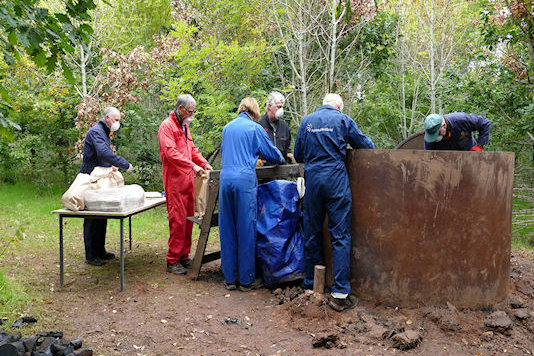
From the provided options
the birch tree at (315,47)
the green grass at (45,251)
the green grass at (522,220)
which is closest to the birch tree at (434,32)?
the birch tree at (315,47)

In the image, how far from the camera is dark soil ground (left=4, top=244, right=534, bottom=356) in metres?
3.48

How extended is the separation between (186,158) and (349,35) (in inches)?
208

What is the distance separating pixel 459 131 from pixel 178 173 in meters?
3.02

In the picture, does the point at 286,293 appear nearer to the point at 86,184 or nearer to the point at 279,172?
the point at 279,172

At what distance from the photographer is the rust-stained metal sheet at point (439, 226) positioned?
383cm

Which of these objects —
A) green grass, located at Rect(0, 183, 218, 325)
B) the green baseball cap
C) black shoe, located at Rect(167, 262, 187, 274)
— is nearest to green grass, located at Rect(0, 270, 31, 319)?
green grass, located at Rect(0, 183, 218, 325)

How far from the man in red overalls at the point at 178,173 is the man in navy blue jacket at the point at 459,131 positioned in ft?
8.16

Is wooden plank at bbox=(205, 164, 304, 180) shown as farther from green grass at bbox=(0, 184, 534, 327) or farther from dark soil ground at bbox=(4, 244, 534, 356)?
green grass at bbox=(0, 184, 534, 327)

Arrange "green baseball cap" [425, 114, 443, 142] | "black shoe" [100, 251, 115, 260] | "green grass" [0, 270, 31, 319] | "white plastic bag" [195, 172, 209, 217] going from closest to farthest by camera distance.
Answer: "green grass" [0, 270, 31, 319], "green baseball cap" [425, 114, 443, 142], "white plastic bag" [195, 172, 209, 217], "black shoe" [100, 251, 115, 260]

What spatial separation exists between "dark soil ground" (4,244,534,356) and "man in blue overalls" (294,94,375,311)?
0.32 m

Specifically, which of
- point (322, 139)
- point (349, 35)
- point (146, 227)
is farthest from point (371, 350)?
point (349, 35)

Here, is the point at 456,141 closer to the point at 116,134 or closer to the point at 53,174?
the point at 116,134

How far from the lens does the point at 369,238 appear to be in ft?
13.4

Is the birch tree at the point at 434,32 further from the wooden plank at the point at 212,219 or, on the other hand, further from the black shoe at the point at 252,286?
the black shoe at the point at 252,286
